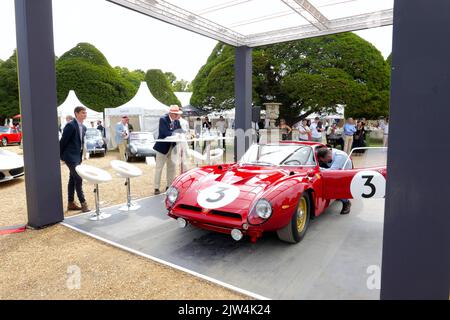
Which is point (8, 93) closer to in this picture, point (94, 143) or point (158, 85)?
point (158, 85)

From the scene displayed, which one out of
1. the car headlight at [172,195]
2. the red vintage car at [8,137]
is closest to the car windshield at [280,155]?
the car headlight at [172,195]

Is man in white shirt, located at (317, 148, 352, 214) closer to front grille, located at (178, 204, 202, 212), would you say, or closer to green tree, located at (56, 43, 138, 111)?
front grille, located at (178, 204, 202, 212)

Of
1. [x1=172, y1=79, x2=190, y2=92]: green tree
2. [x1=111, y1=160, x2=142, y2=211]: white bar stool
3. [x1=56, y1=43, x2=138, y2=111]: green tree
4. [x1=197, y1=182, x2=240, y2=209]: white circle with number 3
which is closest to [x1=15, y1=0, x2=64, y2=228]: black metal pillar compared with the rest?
[x1=111, y1=160, x2=142, y2=211]: white bar stool

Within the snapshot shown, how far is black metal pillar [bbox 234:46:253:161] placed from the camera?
8.35 m

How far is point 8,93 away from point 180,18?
33.3 m

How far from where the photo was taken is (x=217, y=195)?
3.37 meters

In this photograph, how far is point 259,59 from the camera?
61.6ft

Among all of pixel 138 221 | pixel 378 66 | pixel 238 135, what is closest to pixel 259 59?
pixel 378 66

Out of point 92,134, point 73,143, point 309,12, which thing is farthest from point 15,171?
point 309,12

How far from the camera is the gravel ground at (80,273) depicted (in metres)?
2.64

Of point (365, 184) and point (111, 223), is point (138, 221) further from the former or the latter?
point (365, 184)

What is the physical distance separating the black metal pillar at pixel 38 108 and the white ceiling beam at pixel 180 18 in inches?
59.5

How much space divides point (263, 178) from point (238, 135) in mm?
4976

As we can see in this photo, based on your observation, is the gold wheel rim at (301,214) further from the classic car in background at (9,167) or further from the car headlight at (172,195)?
the classic car in background at (9,167)
